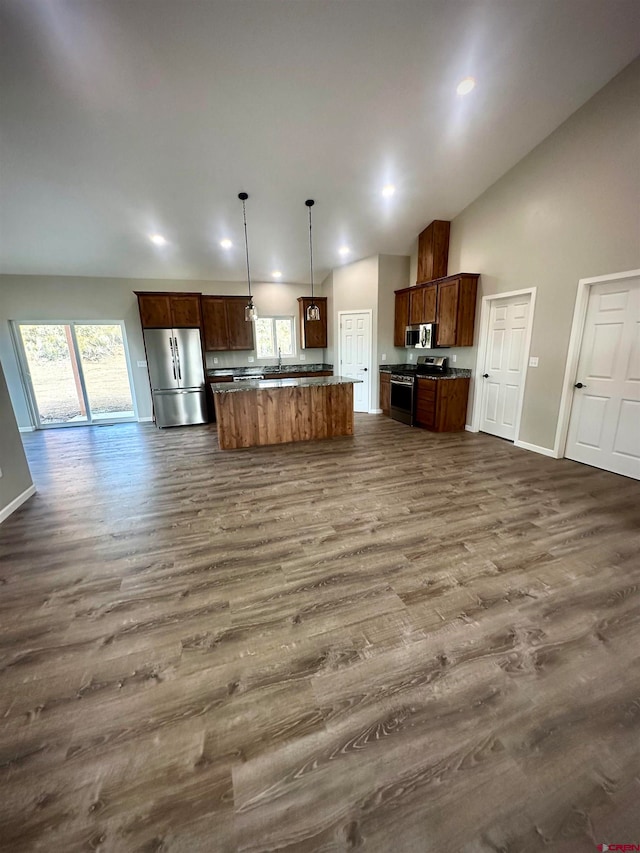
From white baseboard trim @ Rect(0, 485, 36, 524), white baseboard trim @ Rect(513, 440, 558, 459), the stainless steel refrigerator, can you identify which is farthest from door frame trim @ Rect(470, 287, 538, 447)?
white baseboard trim @ Rect(0, 485, 36, 524)

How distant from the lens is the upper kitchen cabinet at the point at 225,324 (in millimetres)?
6668

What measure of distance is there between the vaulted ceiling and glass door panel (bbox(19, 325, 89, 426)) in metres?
1.47

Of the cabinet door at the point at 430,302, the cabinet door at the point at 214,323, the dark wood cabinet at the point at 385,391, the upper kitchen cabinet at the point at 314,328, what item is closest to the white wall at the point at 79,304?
the cabinet door at the point at 214,323

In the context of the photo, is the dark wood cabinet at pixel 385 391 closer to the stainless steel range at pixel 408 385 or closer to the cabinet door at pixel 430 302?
the stainless steel range at pixel 408 385

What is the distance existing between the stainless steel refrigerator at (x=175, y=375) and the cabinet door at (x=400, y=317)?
3.81 meters

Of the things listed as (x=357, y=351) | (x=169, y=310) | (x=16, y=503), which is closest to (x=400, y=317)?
(x=357, y=351)

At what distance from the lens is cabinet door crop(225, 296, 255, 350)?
22.2 ft

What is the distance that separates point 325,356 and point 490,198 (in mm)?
4241

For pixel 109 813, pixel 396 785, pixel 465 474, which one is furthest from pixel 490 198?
pixel 109 813

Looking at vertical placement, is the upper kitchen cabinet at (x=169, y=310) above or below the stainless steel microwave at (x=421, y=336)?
above

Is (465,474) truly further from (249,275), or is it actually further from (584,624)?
(249,275)

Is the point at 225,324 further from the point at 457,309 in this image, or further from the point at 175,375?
the point at 457,309

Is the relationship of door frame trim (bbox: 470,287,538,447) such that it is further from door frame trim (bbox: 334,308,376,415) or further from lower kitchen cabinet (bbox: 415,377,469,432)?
door frame trim (bbox: 334,308,376,415)

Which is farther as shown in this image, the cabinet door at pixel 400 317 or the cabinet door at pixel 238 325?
the cabinet door at pixel 238 325
